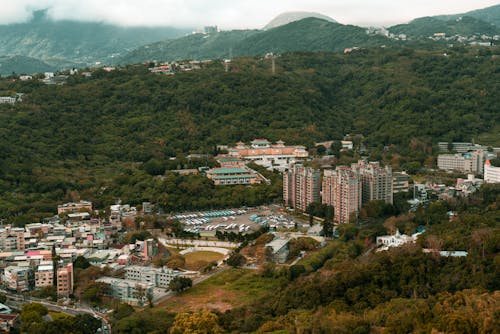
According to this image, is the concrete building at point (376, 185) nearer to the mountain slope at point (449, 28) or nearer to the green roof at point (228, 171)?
the green roof at point (228, 171)

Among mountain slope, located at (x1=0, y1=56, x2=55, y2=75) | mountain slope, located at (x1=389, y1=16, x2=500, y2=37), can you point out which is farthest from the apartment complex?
mountain slope, located at (x1=0, y1=56, x2=55, y2=75)

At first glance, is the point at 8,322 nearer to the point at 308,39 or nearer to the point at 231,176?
the point at 231,176

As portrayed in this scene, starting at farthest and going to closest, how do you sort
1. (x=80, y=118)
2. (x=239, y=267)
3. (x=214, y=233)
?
(x=80, y=118)
(x=214, y=233)
(x=239, y=267)

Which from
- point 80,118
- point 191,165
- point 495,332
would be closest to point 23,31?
point 80,118

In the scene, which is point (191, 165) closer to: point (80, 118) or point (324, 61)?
point (80, 118)

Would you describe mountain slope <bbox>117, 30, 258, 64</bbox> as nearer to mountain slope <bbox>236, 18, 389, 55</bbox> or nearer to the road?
mountain slope <bbox>236, 18, 389, 55</bbox>

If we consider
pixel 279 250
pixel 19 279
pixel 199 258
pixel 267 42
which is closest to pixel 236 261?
pixel 279 250
